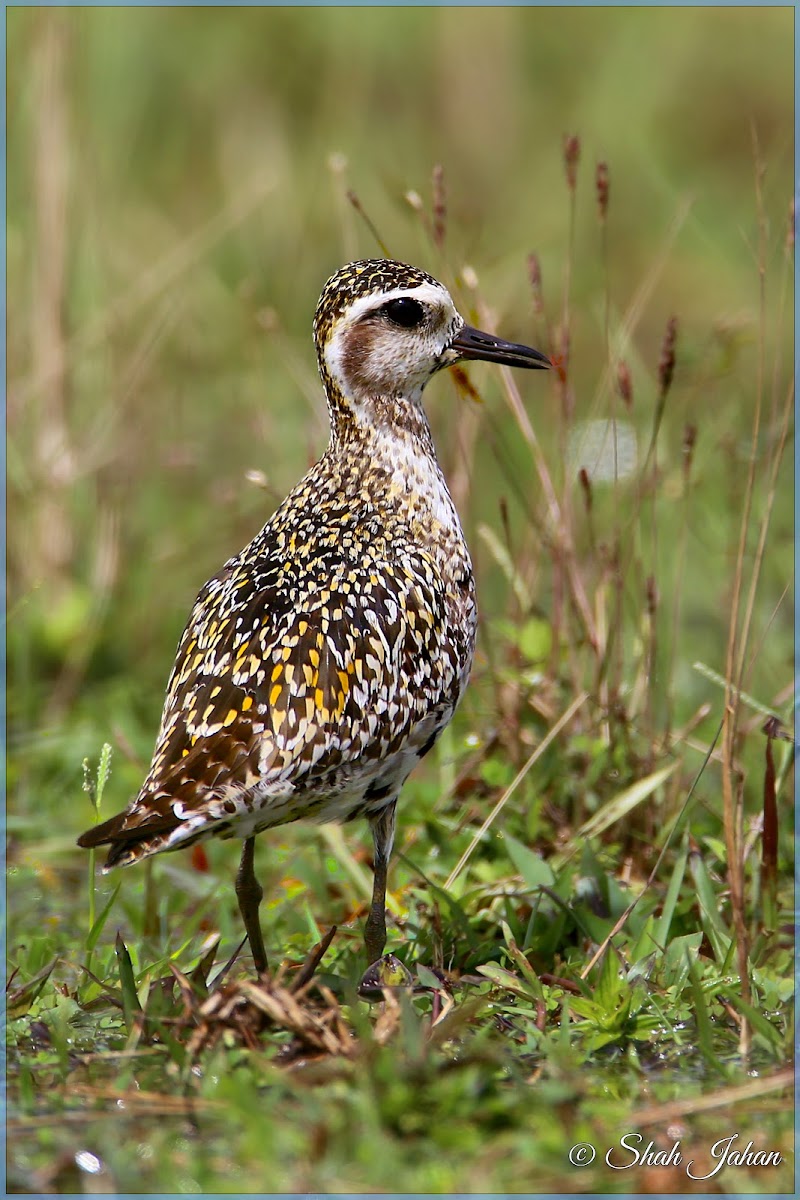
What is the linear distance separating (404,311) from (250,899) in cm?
200

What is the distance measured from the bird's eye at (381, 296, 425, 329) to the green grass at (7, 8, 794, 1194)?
1.71ft

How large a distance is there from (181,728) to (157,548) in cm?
368

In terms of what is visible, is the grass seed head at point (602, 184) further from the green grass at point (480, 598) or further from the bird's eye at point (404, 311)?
the bird's eye at point (404, 311)

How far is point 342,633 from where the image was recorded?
4.68 meters

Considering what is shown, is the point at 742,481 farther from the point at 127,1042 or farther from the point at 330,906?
the point at 127,1042

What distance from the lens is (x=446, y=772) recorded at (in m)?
6.36

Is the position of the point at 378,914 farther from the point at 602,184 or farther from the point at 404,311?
the point at 602,184

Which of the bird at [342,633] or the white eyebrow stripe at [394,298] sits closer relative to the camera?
the bird at [342,633]

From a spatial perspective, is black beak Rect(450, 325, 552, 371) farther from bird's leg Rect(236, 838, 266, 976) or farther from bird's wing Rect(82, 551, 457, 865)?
bird's leg Rect(236, 838, 266, 976)

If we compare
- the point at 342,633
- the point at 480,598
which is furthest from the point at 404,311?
the point at 480,598

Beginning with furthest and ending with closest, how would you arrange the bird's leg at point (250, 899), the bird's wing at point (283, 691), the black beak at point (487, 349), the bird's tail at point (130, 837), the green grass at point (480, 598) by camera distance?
the black beak at point (487, 349), the bird's leg at point (250, 899), the bird's wing at point (283, 691), the bird's tail at point (130, 837), the green grass at point (480, 598)

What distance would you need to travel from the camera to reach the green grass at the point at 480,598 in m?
4.00

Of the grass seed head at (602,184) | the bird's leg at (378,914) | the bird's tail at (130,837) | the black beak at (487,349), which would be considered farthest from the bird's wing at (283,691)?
the grass seed head at (602,184)

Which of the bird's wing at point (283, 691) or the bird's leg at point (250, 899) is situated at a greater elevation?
the bird's wing at point (283, 691)
